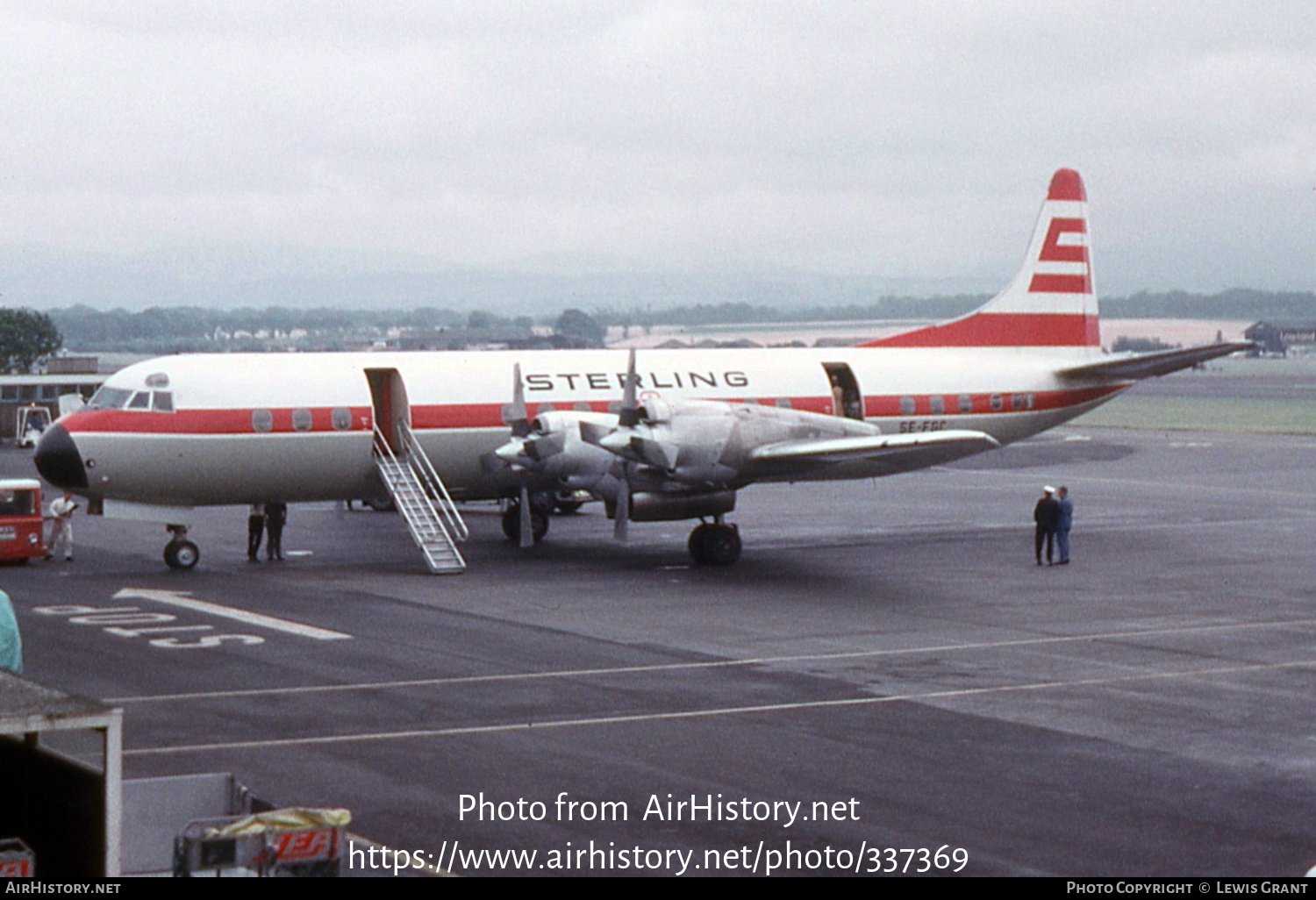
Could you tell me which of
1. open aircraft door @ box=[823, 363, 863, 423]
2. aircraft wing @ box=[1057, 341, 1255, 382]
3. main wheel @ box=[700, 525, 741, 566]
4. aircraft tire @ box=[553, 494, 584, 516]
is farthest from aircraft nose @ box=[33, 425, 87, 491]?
aircraft wing @ box=[1057, 341, 1255, 382]

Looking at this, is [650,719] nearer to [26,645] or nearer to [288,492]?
[26,645]

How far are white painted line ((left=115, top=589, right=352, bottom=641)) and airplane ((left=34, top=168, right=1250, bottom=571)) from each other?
3.27 meters

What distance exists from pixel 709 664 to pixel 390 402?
14.6m

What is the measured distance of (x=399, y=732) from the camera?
1914 centimetres

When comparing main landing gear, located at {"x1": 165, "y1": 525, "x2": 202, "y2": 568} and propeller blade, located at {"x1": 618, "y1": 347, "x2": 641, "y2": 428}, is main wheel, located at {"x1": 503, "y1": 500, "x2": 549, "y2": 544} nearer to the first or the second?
propeller blade, located at {"x1": 618, "y1": 347, "x2": 641, "y2": 428}

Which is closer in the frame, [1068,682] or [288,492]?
[1068,682]

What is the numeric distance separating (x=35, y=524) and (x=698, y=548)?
1469 cm

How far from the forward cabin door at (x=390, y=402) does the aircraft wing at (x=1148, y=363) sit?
17.7m

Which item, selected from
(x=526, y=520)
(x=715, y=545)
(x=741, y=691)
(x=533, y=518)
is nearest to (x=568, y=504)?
(x=533, y=518)

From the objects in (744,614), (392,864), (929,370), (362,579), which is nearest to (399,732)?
(392,864)

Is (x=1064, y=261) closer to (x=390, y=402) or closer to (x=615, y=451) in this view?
(x=615, y=451)

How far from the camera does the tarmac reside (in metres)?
15.0

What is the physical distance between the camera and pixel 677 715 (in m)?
20.1

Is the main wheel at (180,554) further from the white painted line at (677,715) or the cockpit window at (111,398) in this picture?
the white painted line at (677,715)
